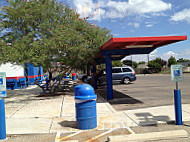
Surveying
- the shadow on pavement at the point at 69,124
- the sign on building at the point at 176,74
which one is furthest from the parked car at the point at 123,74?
the sign on building at the point at 176,74

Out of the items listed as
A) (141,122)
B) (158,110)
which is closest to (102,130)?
(141,122)

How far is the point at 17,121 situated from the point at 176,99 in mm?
5322

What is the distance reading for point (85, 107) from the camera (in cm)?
605

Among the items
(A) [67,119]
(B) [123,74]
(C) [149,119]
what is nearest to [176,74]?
(C) [149,119]

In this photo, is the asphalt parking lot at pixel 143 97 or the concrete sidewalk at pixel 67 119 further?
the asphalt parking lot at pixel 143 97

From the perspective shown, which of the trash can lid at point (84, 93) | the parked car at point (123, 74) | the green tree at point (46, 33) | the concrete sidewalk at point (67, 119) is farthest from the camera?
the parked car at point (123, 74)

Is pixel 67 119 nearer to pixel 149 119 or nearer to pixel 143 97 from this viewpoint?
pixel 149 119

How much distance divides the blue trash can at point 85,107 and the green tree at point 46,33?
4950 mm

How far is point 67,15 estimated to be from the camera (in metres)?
12.5

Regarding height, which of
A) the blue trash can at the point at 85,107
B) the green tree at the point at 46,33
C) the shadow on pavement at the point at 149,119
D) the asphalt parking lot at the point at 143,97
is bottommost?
the shadow on pavement at the point at 149,119

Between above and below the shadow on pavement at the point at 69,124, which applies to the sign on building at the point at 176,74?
above

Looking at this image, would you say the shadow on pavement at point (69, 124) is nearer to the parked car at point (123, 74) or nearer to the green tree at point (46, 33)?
the green tree at point (46, 33)

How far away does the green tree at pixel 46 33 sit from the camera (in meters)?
10.8

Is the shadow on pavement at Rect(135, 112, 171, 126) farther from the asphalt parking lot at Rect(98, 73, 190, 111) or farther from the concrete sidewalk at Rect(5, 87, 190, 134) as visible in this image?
the asphalt parking lot at Rect(98, 73, 190, 111)
